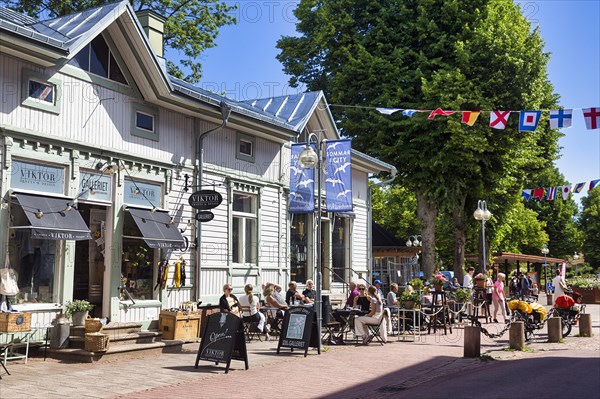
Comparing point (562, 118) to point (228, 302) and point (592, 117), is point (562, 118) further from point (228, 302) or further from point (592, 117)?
point (228, 302)

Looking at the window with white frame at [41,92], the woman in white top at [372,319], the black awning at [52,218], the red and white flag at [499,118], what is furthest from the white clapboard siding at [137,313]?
the red and white flag at [499,118]

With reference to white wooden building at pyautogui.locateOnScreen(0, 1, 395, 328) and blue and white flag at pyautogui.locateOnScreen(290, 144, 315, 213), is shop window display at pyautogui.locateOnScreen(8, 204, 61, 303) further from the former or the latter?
blue and white flag at pyautogui.locateOnScreen(290, 144, 315, 213)

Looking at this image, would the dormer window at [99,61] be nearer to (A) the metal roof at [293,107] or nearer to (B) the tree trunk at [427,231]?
(A) the metal roof at [293,107]

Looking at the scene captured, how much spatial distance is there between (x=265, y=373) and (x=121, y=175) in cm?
543

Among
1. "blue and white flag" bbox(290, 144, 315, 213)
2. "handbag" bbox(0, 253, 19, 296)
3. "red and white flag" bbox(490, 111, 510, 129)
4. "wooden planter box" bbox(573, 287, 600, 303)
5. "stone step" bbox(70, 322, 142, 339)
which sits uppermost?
"red and white flag" bbox(490, 111, 510, 129)

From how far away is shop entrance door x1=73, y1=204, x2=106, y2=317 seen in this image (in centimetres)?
1470

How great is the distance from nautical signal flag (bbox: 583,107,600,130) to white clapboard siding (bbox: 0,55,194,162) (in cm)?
1080

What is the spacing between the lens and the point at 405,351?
14.5 m

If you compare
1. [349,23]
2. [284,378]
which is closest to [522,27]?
[349,23]

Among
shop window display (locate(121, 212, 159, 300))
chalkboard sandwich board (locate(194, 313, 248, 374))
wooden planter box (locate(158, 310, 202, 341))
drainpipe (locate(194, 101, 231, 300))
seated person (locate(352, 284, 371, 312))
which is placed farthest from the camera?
seated person (locate(352, 284, 371, 312))

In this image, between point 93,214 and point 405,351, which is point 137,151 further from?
point 405,351

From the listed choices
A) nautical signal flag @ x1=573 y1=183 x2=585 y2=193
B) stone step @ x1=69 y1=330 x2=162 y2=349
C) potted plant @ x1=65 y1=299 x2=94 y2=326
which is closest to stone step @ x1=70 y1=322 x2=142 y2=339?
stone step @ x1=69 y1=330 x2=162 y2=349

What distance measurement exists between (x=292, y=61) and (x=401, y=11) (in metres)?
7.56

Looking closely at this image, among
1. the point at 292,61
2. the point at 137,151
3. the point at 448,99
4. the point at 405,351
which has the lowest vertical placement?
the point at 405,351
